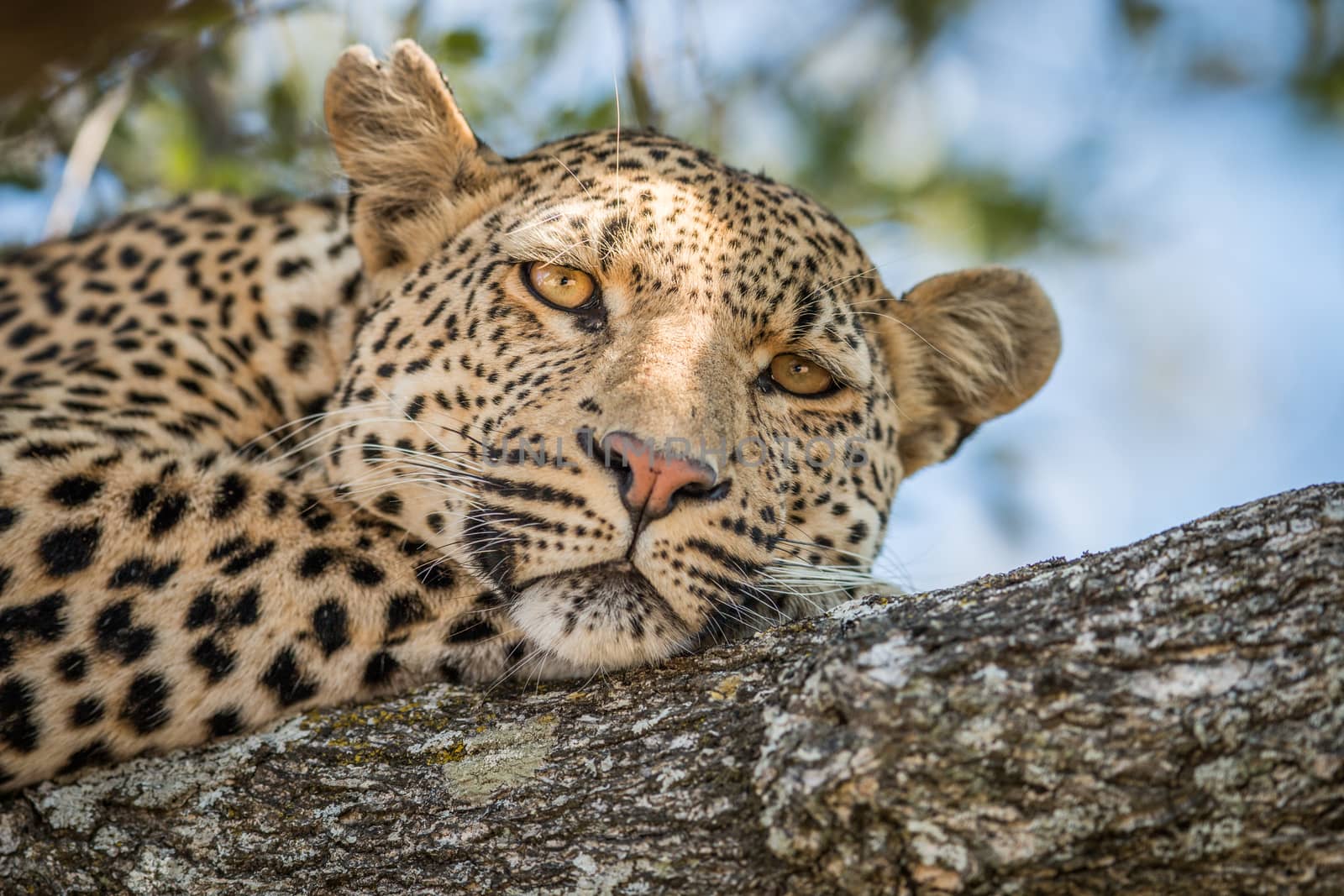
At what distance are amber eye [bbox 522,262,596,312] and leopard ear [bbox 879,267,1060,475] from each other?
5.24 feet

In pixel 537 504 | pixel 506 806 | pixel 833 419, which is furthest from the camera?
pixel 833 419

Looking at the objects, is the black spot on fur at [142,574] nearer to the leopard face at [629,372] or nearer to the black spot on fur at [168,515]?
the black spot on fur at [168,515]

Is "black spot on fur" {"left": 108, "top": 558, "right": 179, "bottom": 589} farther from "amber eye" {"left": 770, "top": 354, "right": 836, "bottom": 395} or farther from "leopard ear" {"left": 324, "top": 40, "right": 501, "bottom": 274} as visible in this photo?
"amber eye" {"left": 770, "top": 354, "right": 836, "bottom": 395}

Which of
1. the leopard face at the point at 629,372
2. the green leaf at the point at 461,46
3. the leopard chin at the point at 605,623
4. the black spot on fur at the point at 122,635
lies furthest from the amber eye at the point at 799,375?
the green leaf at the point at 461,46

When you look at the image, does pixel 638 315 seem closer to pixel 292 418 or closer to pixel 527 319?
pixel 527 319

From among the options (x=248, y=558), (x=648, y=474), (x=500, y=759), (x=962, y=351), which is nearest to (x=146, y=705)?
(x=248, y=558)

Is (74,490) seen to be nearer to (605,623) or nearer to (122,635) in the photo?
(122,635)

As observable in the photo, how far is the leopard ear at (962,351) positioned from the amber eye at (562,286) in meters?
1.60

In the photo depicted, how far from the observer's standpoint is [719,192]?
5.21 metres

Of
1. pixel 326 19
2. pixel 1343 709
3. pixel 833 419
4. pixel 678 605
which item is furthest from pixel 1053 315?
pixel 326 19

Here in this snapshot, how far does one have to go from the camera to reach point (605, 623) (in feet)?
13.1

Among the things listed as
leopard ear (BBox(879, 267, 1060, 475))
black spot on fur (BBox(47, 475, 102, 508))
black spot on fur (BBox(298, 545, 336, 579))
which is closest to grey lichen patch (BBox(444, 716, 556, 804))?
black spot on fur (BBox(298, 545, 336, 579))

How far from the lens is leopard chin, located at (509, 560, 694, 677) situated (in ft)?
13.0

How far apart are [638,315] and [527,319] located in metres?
0.49
